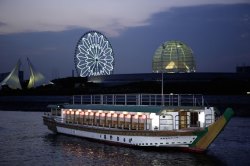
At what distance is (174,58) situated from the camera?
17325 cm

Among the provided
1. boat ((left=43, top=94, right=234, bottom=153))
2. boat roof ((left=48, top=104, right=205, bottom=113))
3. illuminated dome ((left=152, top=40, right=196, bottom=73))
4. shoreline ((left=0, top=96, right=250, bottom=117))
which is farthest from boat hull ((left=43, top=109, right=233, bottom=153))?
illuminated dome ((left=152, top=40, right=196, bottom=73))

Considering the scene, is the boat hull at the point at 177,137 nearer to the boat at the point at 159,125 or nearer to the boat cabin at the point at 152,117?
the boat at the point at 159,125

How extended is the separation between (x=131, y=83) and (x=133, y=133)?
106m

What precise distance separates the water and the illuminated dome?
11241 centimetres

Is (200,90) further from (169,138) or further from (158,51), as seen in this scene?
(169,138)

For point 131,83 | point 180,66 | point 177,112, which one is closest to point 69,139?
point 177,112

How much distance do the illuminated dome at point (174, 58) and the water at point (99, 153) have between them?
112 m

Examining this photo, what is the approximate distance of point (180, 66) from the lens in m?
173

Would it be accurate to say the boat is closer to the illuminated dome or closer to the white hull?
the white hull

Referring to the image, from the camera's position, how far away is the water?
138 ft

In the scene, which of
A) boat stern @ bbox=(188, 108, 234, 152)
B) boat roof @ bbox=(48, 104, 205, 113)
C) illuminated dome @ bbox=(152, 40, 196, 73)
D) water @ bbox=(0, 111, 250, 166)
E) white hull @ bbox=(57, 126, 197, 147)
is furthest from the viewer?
illuminated dome @ bbox=(152, 40, 196, 73)

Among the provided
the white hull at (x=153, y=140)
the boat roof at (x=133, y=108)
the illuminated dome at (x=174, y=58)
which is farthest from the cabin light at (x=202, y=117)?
the illuminated dome at (x=174, y=58)

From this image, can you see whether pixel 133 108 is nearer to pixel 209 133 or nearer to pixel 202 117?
pixel 202 117

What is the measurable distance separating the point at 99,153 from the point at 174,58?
129 metres
